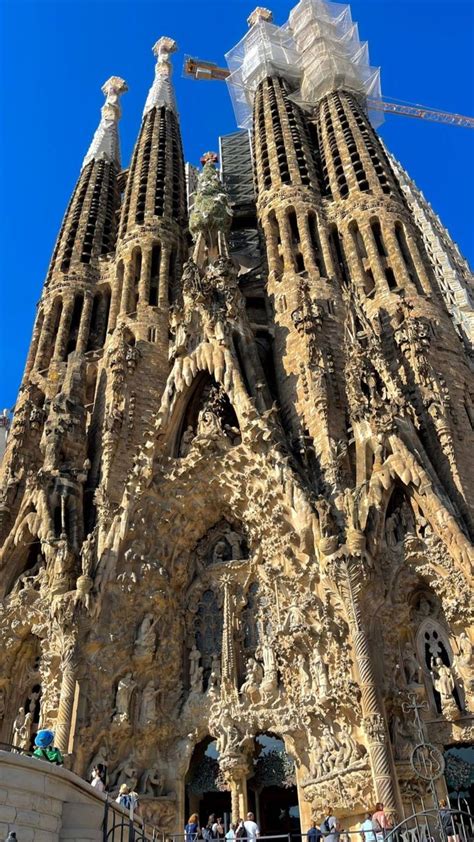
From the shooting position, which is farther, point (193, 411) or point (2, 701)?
point (193, 411)

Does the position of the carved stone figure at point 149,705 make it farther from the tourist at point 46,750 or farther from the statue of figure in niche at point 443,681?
the tourist at point 46,750

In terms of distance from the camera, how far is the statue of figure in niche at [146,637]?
13203mm

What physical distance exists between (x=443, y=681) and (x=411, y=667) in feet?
1.87

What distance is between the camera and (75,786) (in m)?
7.07

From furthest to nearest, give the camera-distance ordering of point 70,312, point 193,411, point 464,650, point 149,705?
point 70,312 → point 193,411 → point 149,705 → point 464,650

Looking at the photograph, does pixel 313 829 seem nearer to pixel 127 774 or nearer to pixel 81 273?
pixel 127 774

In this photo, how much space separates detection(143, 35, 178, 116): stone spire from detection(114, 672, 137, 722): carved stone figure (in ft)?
84.1

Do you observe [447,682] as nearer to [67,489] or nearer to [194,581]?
[194,581]

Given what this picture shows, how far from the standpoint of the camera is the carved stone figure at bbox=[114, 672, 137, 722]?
12.4 metres

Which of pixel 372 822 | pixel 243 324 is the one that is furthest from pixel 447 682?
pixel 243 324

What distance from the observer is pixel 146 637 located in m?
13.4

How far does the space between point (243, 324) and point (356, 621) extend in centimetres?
833

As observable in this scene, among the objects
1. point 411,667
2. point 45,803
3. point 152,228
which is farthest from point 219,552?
point 152,228

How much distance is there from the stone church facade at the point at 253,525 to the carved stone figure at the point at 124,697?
4 cm
